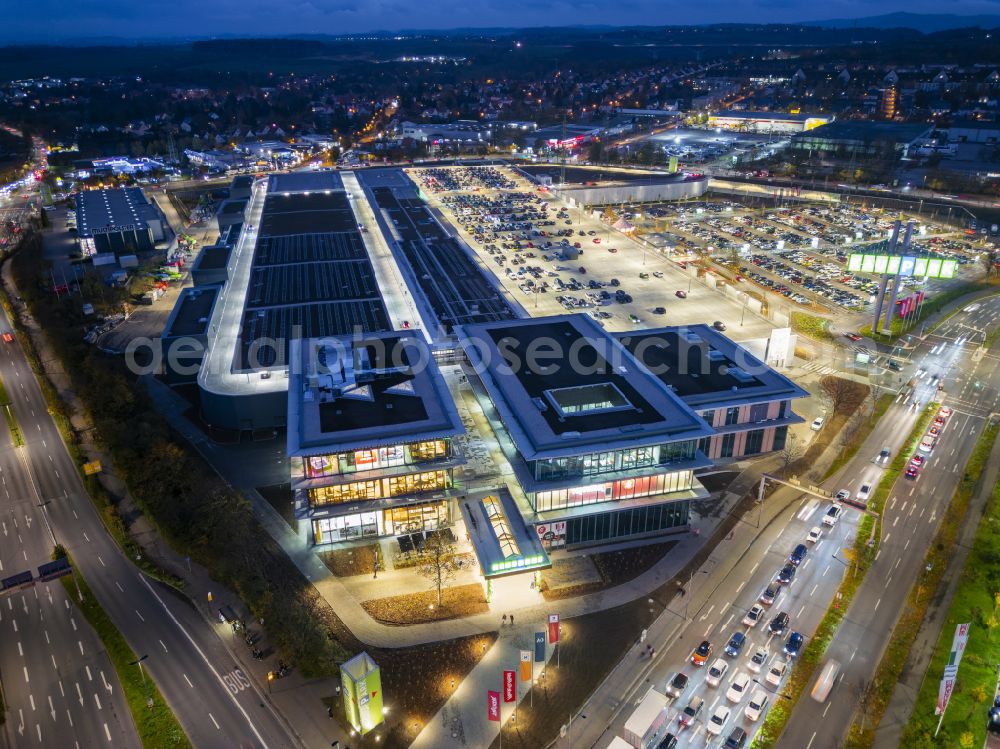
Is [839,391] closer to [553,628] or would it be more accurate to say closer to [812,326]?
[812,326]

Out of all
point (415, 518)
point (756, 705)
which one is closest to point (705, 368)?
point (415, 518)

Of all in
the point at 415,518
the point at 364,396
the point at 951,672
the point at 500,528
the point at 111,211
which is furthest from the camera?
the point at 111,211

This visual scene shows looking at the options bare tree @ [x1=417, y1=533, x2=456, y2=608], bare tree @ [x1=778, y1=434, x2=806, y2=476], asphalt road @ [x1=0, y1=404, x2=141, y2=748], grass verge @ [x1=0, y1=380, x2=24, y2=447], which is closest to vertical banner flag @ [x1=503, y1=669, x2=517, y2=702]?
bare tree @ [x1=417, y1=533, x2=456, y2=608]

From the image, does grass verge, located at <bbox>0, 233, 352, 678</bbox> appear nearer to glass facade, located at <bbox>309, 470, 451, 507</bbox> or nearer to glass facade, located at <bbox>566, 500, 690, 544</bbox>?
glass facade, located at <bbox>309, 470, 451, 507</bbox>

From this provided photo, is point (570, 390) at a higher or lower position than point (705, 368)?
higher

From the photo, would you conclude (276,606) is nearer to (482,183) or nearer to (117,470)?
(117,470)

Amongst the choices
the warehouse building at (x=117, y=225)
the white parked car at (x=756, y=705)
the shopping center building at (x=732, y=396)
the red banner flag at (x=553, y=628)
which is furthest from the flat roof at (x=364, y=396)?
the warehouse building at (x=117, y=225)
